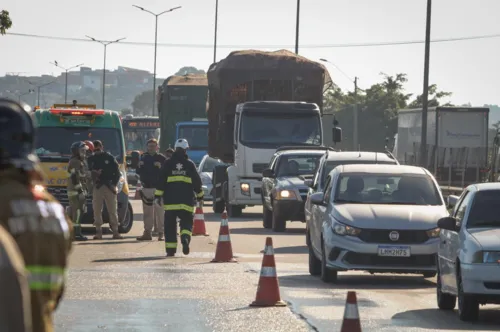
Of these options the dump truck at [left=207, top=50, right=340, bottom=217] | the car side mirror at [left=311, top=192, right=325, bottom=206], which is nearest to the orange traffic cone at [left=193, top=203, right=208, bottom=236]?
the dump truck at [left=207, top=50, right=340, bottom=217]

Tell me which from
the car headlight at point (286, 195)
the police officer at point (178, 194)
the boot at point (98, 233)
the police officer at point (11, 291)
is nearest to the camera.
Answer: the police officer at point (11, 291)

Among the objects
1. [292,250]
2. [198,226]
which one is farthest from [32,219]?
[198,226]

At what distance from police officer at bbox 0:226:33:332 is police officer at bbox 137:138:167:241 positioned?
2169cm

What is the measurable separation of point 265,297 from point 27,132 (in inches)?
402

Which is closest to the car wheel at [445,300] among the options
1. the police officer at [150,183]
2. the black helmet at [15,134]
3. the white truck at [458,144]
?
the black helmet at [15,134]

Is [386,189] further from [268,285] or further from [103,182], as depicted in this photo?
[103,182]

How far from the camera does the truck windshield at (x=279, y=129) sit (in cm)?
3344

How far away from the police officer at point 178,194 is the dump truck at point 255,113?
12007mm

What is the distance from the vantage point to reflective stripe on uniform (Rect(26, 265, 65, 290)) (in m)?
4.10

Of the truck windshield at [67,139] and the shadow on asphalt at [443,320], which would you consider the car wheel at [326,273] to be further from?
the truck windshield at [67,139]

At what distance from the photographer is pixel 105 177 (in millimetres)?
24953

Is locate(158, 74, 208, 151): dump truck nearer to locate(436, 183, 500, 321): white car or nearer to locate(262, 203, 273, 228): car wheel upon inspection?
locate(262, 203, 273, 228): car wheel

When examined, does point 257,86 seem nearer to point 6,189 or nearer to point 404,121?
point 404,121

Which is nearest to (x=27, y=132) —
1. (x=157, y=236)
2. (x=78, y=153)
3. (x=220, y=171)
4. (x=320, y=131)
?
(x=78, y=153)
